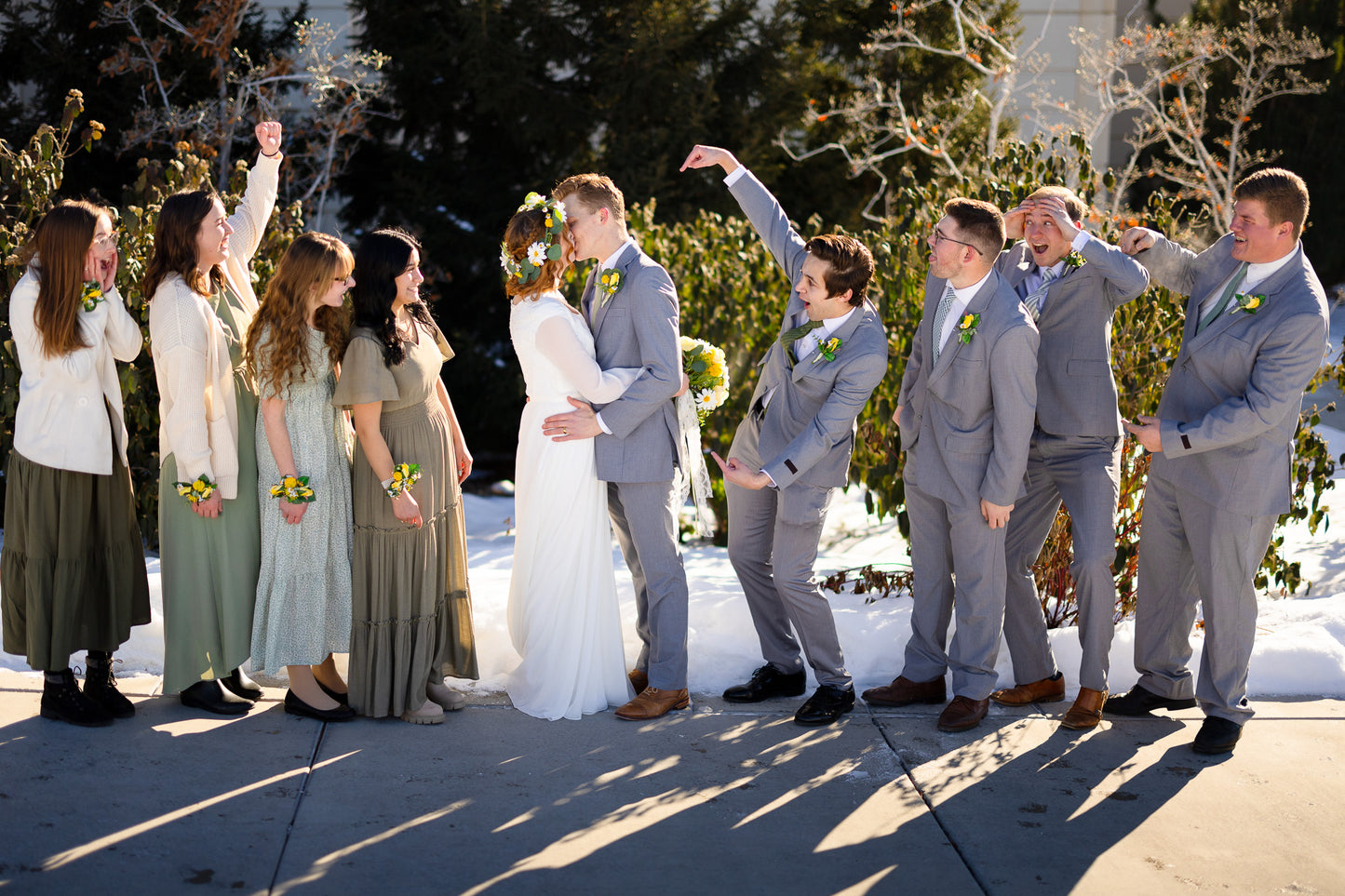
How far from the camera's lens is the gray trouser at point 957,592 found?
173 inches

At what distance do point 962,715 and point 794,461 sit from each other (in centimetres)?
113

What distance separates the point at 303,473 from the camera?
14.0 feet

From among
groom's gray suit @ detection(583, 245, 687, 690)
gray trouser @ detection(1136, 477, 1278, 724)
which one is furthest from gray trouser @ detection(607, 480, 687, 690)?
gray trouser @ detection(1136, 477, 1278, 724)

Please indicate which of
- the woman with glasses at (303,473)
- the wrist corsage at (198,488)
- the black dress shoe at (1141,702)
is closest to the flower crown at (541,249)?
the woman with glasses at (303,473)

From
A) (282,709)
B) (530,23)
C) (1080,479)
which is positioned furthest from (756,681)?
(530,23)

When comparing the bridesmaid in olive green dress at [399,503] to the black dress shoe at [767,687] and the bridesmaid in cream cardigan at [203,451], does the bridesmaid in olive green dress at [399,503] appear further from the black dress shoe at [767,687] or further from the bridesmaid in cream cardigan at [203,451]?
the black dress shoe at [767,687]

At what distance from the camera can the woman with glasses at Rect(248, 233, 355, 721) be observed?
13.5 feet

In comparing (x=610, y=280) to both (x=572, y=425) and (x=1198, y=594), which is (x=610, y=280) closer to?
(x=572, y=425)

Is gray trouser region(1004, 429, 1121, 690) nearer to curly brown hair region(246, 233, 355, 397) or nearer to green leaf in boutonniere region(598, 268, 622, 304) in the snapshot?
green leaf in boutonniere region(598, 268, 622, 304)

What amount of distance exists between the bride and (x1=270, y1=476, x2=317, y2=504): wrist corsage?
0.79 metres

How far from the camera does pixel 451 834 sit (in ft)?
11.6

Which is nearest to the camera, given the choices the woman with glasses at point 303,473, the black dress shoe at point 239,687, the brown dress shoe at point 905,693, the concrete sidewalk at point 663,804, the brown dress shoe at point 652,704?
the concrete sidewalk at point 663,804

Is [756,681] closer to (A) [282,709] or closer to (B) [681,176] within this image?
(A) [282,709]

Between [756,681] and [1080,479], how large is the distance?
1453 millimetres
